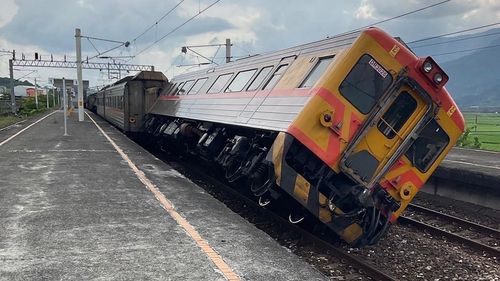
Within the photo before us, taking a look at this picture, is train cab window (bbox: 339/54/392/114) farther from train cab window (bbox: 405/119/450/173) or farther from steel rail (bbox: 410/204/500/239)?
steel rail (bbox: 410/204/500/239)

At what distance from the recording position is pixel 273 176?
706 centimetres

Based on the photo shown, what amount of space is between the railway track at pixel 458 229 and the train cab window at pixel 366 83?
3.25 m

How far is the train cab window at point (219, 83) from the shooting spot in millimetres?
12164

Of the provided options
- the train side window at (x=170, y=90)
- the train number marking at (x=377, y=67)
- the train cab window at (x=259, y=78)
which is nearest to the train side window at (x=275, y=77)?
the train cab window at (x=259, y=78)

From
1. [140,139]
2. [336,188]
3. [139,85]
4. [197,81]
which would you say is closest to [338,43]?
[336,188]

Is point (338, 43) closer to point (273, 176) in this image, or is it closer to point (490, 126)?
point (273, 176)

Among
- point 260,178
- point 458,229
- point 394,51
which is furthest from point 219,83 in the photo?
point 458,229

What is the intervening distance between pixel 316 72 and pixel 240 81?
3677 mm

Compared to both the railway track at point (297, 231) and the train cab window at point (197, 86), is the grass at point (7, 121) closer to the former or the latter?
the train cab window at point (197, 86)

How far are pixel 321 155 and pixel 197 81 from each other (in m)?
9.11

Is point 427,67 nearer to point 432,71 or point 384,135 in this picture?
point 432,71

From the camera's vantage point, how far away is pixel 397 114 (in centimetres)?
708

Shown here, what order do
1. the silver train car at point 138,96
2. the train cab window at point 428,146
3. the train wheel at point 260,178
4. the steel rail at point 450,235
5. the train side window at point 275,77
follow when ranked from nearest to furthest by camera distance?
the train cab window at point 428,146
the train wheel at point 260,178
the steel rail at point 450,235
the train side window at point 275,77
the silver train car at point 138,96

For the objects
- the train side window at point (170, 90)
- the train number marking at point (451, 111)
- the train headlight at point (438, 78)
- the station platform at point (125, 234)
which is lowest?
the station platform at point (125, 234)
